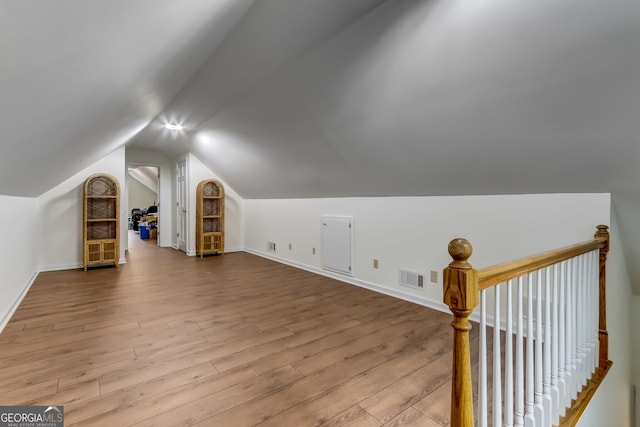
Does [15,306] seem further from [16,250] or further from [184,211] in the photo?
[184,211]

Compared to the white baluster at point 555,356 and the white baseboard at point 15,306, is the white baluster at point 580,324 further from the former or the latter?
the white baseboard at point 15,306

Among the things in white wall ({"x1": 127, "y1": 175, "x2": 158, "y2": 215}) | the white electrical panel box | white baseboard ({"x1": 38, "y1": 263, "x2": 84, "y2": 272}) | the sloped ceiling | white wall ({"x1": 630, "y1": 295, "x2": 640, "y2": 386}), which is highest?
the sloped ceiling

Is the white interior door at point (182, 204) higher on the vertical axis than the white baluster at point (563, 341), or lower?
higher

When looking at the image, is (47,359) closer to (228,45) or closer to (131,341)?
(131,341)

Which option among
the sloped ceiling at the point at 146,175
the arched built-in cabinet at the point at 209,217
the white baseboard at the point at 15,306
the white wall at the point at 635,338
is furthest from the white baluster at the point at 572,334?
the sloped ceiling at the point at 146,175

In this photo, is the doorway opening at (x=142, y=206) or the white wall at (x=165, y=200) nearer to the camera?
the white wall at (x=165, y=200)

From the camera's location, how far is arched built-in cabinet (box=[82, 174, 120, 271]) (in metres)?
4.71

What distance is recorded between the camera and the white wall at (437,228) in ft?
7.65

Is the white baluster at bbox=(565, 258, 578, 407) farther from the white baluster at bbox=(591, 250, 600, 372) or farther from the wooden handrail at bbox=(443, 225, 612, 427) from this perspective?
the wooden handrail at bbox=(443, 225, 612, 427)

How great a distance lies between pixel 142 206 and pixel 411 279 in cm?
1264

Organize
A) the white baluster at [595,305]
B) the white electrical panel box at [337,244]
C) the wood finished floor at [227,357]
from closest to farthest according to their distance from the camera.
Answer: the wood finished floor at [227,357], the white baluster at [595,305], the white electrical panel box at [337,244]

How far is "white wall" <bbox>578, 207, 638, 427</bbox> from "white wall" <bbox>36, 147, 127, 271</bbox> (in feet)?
20.4

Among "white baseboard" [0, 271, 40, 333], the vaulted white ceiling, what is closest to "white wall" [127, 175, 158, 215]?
"white baseboard" [0, 271, 40, 333]

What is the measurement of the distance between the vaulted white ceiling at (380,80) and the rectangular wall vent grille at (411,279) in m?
0.85
